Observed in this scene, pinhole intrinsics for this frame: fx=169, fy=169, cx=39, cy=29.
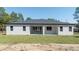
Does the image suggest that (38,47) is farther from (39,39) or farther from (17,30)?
(17,30)

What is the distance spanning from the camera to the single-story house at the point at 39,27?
4.66 meters

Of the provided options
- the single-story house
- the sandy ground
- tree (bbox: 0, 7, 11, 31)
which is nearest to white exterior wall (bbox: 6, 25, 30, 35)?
the single-story house

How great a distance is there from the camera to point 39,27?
5.11m

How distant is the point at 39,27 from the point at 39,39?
586 millimetres

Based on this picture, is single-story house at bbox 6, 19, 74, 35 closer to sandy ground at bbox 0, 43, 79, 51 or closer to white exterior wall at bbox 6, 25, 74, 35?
white exterior wall at bbox 6, 25, 74, 35

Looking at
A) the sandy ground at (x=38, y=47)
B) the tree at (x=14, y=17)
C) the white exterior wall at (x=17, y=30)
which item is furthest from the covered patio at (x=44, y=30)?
the tree at (x=14, y=17)

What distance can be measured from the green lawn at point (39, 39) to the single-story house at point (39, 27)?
138 millimetres

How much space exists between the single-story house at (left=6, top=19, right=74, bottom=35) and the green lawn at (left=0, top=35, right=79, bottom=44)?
0.14 metres

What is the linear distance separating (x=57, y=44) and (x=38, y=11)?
1.07 metres

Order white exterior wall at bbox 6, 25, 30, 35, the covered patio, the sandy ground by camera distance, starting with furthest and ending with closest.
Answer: the covered patio, the sandy ground, white exterior wall at bbox 6, 25, 30, 35

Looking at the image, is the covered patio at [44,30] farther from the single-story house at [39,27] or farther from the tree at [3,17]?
the tree at [3,17]

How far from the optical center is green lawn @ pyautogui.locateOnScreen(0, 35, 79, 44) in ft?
14.8
